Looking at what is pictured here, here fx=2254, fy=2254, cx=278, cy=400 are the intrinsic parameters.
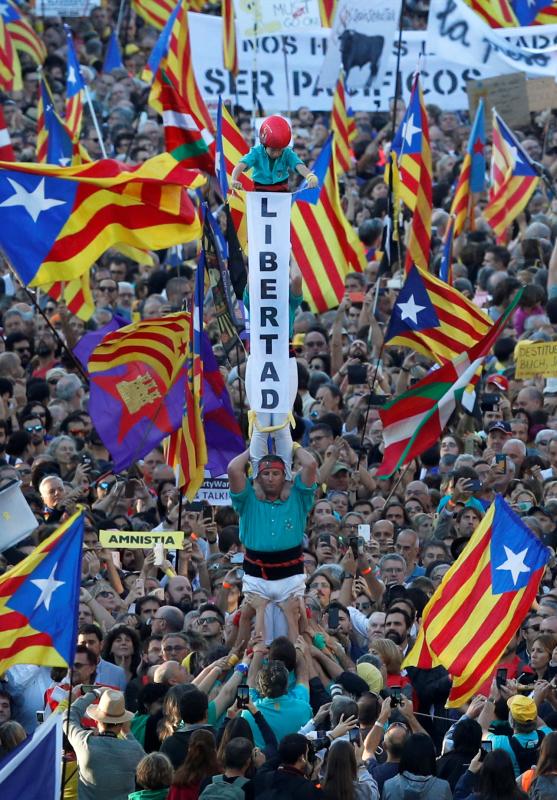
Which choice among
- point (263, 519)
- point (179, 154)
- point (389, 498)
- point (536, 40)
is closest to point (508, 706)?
point (263, 519)

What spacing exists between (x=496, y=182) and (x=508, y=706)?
Answer: 1094 centimetres

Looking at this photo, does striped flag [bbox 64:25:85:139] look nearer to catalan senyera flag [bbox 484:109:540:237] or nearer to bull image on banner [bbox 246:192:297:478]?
catalan senyera flag [bbox 484:109:540:237]

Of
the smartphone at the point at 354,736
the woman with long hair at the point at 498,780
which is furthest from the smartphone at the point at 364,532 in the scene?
the woman with long hair at the point at 498,780

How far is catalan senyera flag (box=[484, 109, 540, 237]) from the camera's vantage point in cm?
2117

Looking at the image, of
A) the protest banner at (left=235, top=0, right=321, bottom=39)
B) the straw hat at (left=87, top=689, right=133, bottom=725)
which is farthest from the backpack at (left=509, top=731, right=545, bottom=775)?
the protest banner at (left=235, top=0, right=321, bottom=39)

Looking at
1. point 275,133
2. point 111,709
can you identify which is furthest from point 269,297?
point 111,709

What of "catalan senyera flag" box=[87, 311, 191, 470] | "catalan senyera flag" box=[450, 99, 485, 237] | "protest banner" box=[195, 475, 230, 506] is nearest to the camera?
"protest banner" box=[195, 475, 230, 506]

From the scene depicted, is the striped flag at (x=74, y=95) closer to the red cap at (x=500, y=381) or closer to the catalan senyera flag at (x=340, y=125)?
→ the catalan senyera flag at (x=340, y=125)

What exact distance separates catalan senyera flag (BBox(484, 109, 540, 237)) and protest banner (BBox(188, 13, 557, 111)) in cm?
379

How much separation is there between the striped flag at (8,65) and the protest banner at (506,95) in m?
5.13

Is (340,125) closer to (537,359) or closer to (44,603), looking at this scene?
(537,359)

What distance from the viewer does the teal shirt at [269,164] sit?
12.6 m

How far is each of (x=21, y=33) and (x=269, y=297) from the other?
46.4ft

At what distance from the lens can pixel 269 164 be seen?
12.7 m
